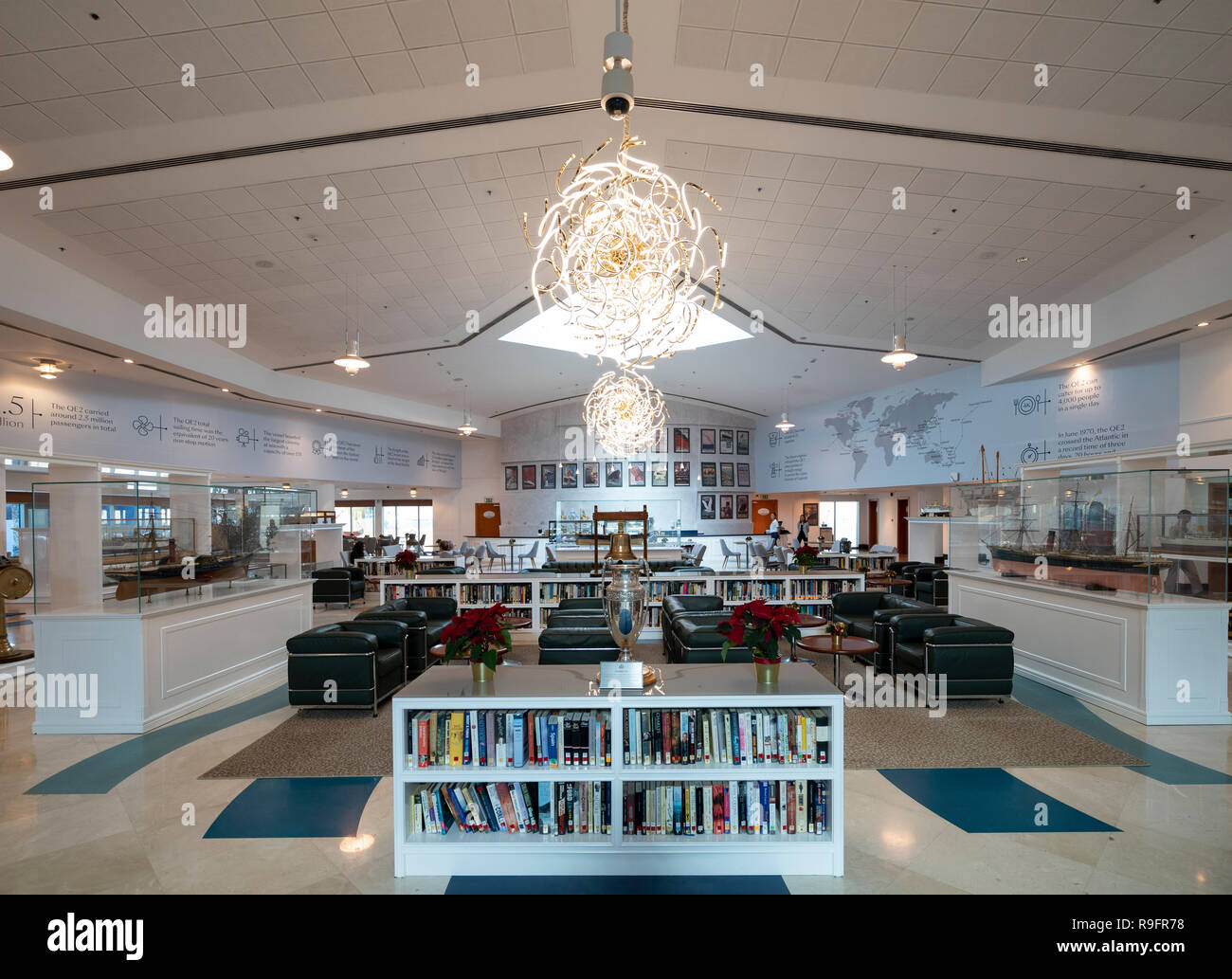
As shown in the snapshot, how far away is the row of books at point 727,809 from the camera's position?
2891mm

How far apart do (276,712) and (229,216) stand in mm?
5173

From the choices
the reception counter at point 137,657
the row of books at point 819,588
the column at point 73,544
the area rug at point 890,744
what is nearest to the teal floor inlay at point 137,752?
the reception counter at point 137,657

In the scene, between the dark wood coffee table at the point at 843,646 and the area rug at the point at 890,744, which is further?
the dark wood coffee table at the point at 843,646

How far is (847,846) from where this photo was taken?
3098 millimetres

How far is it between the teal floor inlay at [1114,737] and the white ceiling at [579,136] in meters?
5.01

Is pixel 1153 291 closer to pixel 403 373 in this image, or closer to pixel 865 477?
pixel 865 477

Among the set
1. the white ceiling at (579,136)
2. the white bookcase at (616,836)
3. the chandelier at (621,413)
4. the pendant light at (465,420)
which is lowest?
the white bookcase at (616,836)

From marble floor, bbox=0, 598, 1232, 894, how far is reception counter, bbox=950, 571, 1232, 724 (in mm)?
992

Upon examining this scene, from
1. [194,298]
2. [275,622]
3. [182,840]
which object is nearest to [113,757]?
[182,840]

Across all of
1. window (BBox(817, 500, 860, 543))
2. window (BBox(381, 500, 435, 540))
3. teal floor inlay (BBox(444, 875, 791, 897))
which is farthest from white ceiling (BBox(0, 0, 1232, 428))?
window (BBox(381, 500, 435, 540))

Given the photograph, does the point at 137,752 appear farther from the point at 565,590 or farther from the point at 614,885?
the point at 565,590

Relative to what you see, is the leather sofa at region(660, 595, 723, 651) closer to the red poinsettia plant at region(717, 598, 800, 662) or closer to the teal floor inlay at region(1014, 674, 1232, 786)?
the teal floor inlay at region(1014, 674, 1232, 786)

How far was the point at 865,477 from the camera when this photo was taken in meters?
15.0

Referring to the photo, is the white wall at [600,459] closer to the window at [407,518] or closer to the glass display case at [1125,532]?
the window at [407,518]
